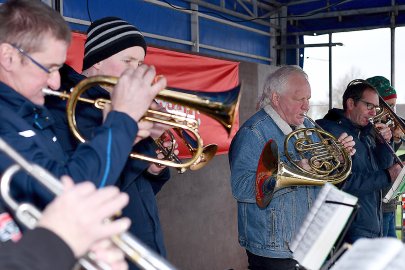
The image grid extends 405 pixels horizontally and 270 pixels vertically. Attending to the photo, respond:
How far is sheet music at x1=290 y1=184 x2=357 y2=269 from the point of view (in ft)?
4.86

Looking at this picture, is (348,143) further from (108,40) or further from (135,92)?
(135,92)

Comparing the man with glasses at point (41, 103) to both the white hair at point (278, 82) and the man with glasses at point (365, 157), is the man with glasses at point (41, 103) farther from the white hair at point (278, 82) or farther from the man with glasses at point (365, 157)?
the man with glasses at point (365, 157)

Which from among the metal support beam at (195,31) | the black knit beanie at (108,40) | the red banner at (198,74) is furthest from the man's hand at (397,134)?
the black knit beanie at (108,40)

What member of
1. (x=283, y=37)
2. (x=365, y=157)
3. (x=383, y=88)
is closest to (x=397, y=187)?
(x=365, y=157)

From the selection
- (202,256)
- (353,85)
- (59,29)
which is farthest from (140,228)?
(202,256)

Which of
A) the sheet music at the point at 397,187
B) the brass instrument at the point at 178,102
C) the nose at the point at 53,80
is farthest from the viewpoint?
the sheet music at the point at 397,187

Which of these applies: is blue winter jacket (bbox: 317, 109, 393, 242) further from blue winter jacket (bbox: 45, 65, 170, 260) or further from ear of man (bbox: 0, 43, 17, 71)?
ear of man (bbox: 0, 43, 17, 71)

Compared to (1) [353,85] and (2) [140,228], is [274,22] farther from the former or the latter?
(2) [140,228]

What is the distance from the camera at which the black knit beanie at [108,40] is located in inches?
76.4

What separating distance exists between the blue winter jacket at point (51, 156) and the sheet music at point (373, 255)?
2.03 ft

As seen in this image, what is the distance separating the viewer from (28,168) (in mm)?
991

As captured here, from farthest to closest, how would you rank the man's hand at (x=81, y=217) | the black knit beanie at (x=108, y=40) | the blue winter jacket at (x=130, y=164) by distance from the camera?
1. the black knit beanie at (x=108, y=40)
2. the blue winter jacket at (x=130, y=164)
3. the man's hand at (x=81, y=217)

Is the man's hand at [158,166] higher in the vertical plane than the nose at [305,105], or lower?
lower

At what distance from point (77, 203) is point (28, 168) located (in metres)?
0.17
